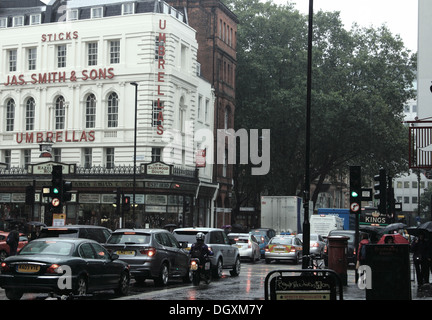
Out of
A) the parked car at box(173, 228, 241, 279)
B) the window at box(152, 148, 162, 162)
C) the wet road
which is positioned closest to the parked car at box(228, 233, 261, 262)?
the parked car at box(173, 228, 241, 279)

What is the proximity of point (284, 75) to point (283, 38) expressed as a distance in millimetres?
3748

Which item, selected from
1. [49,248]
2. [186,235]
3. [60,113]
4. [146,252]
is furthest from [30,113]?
[49,248]

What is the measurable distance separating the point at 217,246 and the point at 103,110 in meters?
27.7

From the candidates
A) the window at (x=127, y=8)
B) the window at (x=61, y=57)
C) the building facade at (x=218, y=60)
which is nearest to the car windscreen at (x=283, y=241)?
the building facade at (x=218, y=60)

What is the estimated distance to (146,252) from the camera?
69.3ft

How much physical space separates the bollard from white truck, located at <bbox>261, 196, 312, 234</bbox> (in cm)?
2485

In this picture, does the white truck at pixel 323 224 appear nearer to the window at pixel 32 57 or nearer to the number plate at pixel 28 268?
the window at pixel 32 57

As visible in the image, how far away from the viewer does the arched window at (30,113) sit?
54125mm

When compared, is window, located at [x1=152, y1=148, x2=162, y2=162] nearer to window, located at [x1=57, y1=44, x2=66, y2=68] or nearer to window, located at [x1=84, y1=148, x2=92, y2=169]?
window, located at [x1=84, y1=148, x2=92, y2=169]

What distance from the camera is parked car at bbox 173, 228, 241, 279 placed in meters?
25.6

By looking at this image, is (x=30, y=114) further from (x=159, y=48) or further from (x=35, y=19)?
(x=159, y=48)

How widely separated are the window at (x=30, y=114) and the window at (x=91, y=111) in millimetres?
4503

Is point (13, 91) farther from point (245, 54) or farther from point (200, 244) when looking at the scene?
point (200, 244)
